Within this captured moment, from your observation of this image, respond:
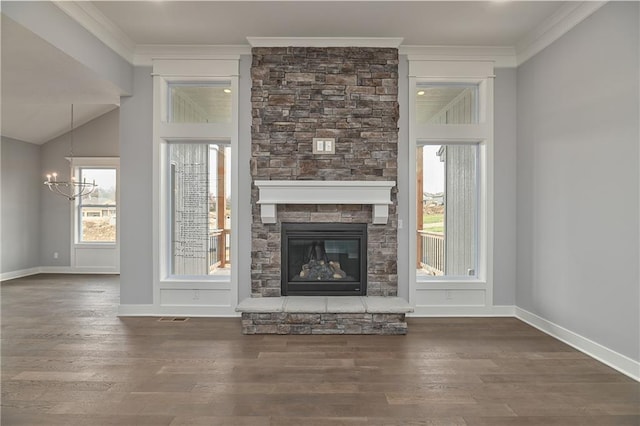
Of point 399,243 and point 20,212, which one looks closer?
point 399,243

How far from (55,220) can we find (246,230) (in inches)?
227

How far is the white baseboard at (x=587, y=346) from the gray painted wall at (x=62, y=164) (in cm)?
782

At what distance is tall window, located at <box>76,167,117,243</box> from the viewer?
7.96 metres

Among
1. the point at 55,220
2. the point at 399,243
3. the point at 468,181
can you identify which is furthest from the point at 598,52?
the point at 55,220

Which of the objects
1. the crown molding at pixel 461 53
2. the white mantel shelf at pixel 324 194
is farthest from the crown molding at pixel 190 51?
the crown molding at pixel 461 53

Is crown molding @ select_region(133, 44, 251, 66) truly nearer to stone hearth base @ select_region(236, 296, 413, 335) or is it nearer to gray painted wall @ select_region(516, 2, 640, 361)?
stone hearth base @ select_region(236, 296, 413, 335)

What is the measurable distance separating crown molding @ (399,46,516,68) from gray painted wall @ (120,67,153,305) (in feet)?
9.86

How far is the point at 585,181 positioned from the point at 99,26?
15.4 feet

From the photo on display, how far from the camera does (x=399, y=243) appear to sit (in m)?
4.38

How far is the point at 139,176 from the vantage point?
442cm

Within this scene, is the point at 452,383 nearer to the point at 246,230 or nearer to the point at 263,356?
the point at 263,356

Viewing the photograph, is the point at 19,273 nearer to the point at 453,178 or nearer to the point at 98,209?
the point at 98,209

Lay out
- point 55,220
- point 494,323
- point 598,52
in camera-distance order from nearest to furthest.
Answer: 1. point 598,52
2. point 494,323
3. point 55,220

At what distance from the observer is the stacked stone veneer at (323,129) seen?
426cm
